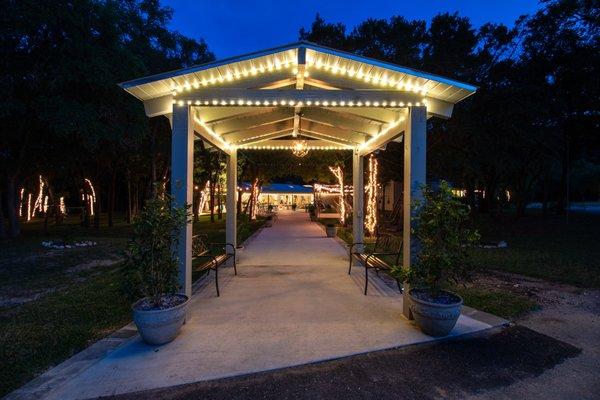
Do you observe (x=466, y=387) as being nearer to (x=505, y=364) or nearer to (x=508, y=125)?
(x=505, y=364)

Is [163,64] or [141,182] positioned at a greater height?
[163,64]

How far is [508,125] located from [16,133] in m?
18.1

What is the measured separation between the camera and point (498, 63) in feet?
48.0

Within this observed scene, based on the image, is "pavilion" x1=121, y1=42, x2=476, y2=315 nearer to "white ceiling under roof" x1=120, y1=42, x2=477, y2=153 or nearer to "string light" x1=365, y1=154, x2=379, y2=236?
"white ceiling under roof" x1=120, y1=42, x2=477, y2=153

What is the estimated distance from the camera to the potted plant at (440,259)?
383 centimetres

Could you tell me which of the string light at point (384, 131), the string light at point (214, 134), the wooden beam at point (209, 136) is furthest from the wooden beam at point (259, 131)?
the string light at point (384, 131)

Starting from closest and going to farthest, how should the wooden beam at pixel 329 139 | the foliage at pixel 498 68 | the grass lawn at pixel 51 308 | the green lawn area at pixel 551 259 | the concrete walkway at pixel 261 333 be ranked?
the concrete walkway at pixel 261 333
the grass lawn at pixel 51 308
the green lawn area at pixel 551 259
the wooden beam at pixel 329 139
the foliage at pixel 498 68

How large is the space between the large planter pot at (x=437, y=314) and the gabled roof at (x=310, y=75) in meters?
2.65

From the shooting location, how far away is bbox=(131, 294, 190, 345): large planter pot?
3592 millimetres

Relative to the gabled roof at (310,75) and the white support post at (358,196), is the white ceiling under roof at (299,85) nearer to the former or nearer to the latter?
the gabled roof at (310,75)

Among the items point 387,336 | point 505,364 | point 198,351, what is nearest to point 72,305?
point 198,351

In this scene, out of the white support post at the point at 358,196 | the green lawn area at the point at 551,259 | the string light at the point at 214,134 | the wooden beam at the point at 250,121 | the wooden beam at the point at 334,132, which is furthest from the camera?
the white support post at the point at 358,196

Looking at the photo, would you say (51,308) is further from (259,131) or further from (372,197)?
(372,197)

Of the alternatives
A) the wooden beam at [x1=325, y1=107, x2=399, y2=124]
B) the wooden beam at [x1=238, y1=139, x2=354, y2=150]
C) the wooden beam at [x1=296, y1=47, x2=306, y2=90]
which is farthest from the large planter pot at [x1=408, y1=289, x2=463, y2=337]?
the wooden beam at [x1=238, y1=139, x2=354, y2=150]
